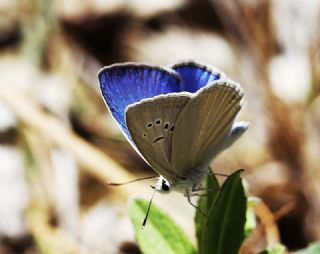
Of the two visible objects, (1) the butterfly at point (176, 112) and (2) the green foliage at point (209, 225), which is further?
(1) the butterfly at point (176, 112)

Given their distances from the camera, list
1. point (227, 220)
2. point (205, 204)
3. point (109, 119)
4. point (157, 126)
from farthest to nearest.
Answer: point (109, 119), point (157, 126), point (205, 204), point (227, 220)

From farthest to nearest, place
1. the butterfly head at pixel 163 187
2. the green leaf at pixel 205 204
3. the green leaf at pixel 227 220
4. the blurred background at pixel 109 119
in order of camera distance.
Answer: the blurred background at pixel 109 119, the butterfly head at pixel 163 187, the green leaf at pixel 205 204, the green leaf at pixel 227 220

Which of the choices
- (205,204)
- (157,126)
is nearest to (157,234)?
(205,204)

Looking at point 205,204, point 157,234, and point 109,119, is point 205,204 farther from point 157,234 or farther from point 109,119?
point 109,119

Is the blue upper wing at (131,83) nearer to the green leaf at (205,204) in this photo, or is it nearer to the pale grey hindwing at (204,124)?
the pale grey hindwing at (204,124)

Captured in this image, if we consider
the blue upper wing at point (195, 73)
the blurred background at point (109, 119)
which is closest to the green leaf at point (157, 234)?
the blue upper wing at point (195, 73)

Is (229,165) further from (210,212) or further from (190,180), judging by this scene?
(210,212)

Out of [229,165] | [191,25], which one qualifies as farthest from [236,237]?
[191,25]

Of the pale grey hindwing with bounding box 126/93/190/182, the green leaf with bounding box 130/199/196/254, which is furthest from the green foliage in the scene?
the pale grey hindwing with bounding box 126/93/190/182
